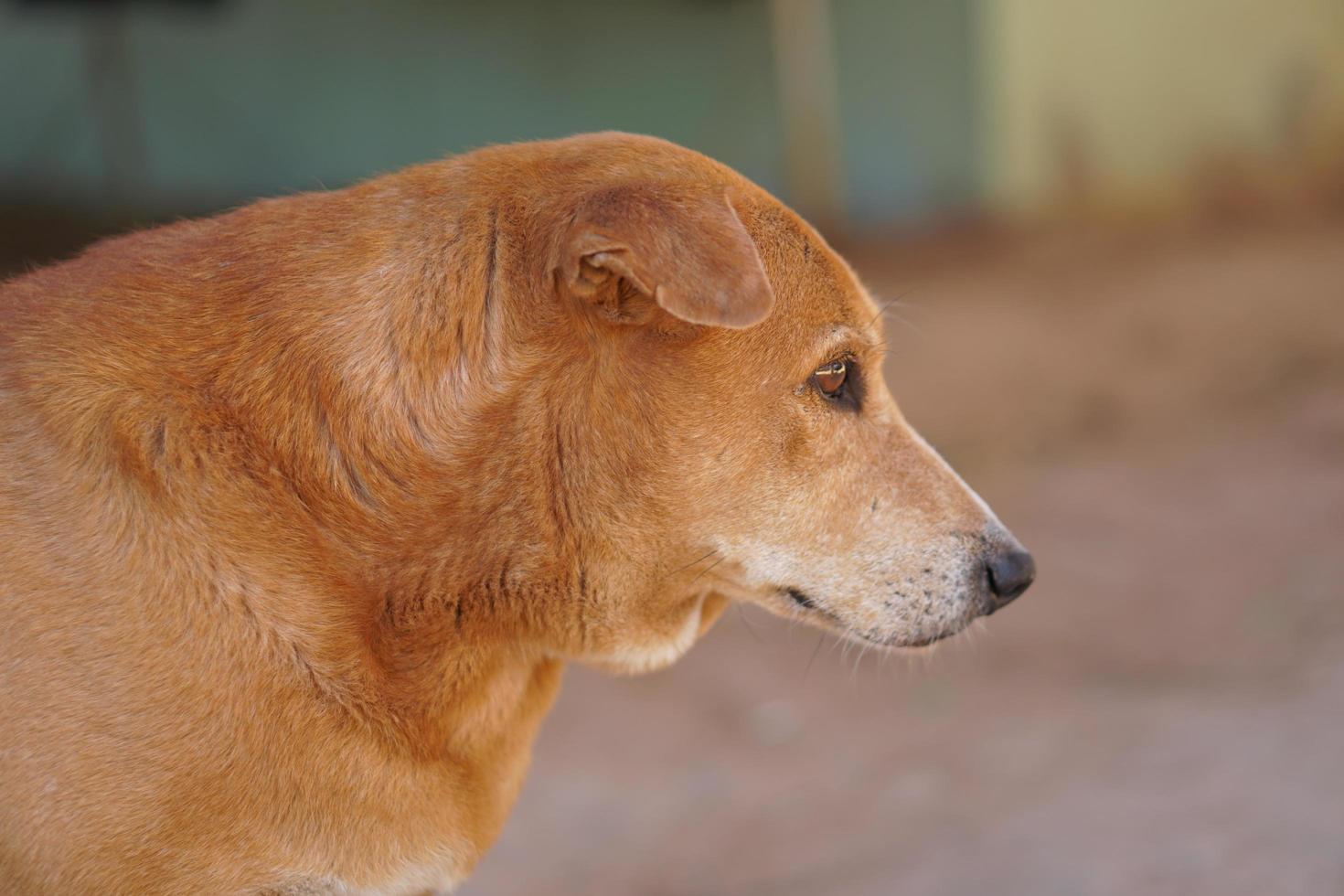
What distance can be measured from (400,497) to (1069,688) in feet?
12.6

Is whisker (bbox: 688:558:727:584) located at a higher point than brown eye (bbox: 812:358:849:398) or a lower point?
lower

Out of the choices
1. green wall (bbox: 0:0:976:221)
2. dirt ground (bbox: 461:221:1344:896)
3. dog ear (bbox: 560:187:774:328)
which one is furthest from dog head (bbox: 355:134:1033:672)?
green wall (bbox: 0:0:976:221)

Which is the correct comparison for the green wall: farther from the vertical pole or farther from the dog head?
the dog head

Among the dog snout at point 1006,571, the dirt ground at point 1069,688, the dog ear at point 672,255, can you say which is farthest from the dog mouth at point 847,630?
the dog ear at point 672,255

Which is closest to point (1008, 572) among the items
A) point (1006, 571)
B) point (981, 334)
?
point (1006, 571)

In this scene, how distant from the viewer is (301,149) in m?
10.9

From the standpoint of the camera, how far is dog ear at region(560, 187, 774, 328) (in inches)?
89.0

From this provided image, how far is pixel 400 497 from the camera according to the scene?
2.41 meters

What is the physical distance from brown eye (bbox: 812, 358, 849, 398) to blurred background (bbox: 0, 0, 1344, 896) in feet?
3.29

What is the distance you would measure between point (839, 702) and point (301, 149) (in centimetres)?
731

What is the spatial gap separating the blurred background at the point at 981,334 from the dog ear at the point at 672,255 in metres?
0.76

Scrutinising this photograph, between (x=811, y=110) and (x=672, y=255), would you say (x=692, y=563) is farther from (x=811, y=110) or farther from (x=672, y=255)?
(x=811, y=110)

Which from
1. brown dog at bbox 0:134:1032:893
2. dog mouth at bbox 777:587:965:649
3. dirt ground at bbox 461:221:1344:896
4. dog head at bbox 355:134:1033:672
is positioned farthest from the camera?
dirt ground at bbox 461:221:1344:896

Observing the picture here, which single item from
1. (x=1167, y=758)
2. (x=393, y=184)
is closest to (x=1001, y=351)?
(x=1167, y=758)
